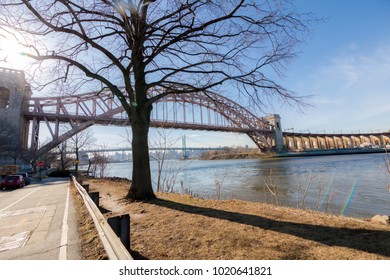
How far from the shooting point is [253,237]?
3.21 m

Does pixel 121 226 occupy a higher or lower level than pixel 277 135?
lower

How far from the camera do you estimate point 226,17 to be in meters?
5.60

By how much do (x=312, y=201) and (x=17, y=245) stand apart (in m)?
9.46

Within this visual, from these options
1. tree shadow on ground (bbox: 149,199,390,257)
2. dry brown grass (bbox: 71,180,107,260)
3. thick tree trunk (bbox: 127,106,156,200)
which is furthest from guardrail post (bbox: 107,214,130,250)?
thick tree trunk (bbox: 127,106,156,200)

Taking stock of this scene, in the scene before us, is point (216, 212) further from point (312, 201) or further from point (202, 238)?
point (312, 201)

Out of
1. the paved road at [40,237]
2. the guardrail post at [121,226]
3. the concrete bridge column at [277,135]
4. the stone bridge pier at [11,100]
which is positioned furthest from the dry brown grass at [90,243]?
the concrete bridge column at [277,135]

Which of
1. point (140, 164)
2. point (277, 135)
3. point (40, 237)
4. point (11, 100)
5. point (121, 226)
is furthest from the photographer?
point (277, 135)

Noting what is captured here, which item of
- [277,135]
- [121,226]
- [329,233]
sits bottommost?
[329,233]

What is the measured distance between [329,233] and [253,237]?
118 cm

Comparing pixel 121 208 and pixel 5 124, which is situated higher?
pixel 5 124

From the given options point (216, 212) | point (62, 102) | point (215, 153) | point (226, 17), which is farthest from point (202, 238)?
point (215, 153)

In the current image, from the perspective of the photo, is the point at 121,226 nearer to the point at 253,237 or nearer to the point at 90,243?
the point at 90,243

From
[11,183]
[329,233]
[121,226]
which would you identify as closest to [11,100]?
[11,183]

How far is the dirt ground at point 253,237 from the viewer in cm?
266
